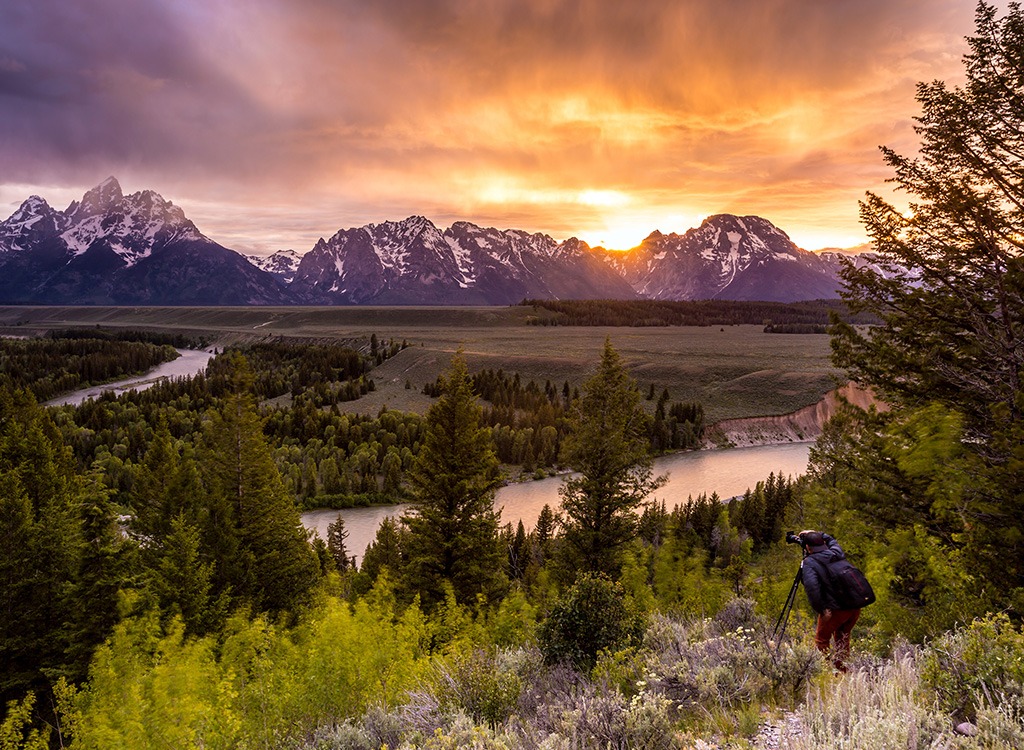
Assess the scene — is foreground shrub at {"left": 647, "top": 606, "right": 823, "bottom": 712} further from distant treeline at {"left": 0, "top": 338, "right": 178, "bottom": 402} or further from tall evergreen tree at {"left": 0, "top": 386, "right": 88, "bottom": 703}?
distant treeline at {"left": 0, "top": 338, "right": 178, "bottom": 402}

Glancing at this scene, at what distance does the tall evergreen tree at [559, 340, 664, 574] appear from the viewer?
25.4 metres

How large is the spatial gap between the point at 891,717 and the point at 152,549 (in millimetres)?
28382

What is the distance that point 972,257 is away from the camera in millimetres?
12141

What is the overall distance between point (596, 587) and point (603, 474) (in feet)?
39.2

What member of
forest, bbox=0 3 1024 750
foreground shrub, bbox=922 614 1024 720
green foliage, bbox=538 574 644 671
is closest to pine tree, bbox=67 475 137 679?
forest, bbox=0 3 1024 750

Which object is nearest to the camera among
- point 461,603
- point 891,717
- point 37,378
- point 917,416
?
point 891,717

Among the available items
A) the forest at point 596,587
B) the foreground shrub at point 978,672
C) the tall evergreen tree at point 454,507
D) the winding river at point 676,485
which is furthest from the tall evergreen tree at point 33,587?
the foreground shrub at point 978,672

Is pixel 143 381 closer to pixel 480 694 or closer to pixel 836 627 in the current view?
pixel 480 694

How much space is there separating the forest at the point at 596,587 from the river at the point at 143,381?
86997 millimetres

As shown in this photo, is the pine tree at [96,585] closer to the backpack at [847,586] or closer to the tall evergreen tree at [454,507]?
the tall evergreen tree at [454,507]

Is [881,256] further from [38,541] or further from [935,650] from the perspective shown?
[38,541]

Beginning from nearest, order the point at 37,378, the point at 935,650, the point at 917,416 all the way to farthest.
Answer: the point at 935,650 → the point at 917,416 → the point at 37,378

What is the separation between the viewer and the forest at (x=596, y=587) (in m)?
7.14

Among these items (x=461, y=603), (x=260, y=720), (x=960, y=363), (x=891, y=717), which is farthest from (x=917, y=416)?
(x=461, y=603)
